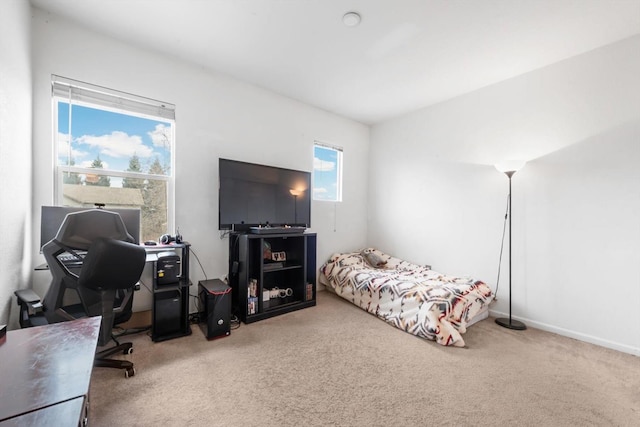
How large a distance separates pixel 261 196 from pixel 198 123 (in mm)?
1024

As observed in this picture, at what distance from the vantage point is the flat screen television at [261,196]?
9.09ft

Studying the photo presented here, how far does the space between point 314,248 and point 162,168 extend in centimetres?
193

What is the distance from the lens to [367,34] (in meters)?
2.26

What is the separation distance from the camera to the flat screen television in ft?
9.09

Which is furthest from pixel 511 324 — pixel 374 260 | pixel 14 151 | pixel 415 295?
pixel 14 151

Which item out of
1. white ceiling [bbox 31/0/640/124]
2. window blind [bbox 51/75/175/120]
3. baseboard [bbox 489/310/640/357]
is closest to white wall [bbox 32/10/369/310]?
window blind [bbox 51/75/175/120]

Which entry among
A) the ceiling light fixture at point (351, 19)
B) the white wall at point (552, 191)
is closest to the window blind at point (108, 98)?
the ceiling light fixture at point (351, 19)

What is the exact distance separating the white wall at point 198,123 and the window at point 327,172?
0.14 metres

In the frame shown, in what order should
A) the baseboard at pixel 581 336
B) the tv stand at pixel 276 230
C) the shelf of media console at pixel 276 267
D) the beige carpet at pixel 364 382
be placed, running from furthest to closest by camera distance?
the shelf of media console at pixel 276 267
the tv stand at pixel 276 230
the baseboard at pixel 581 336
the beige carpet at pixel 364 382

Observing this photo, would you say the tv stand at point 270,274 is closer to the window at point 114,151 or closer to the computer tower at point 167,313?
the computer tower at point 167,313

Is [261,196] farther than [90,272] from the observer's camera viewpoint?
Yes

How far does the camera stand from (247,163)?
2924 mm

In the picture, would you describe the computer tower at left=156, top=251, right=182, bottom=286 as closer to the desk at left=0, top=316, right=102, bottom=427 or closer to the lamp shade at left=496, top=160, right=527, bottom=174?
the desk at left=0, top=316, right=102, bottom=427

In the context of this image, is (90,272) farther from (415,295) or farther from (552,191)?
(552,191)
